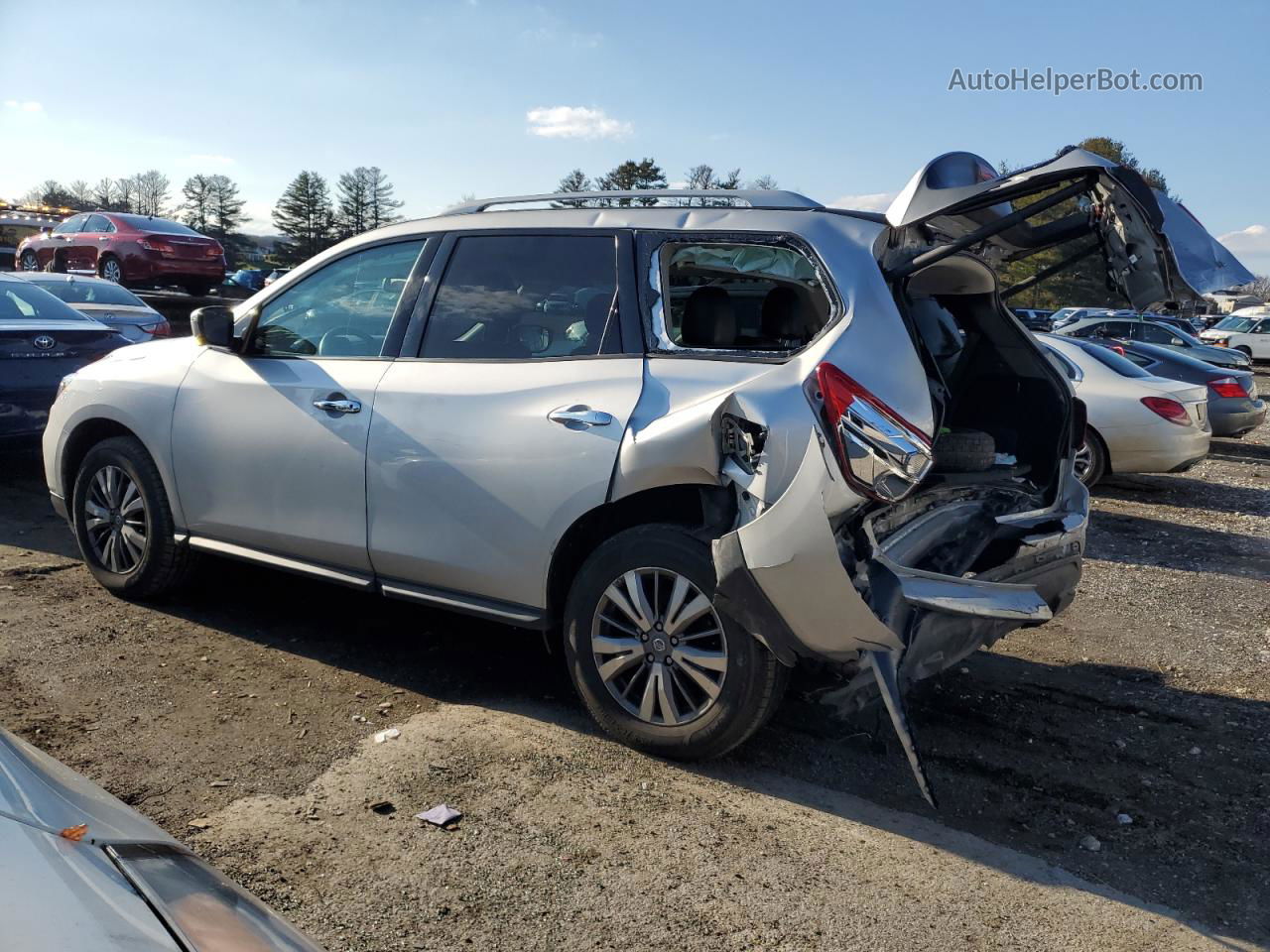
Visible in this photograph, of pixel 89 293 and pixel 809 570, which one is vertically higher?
pixel 89 293

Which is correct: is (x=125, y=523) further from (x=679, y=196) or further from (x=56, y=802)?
(x=56, y=802)

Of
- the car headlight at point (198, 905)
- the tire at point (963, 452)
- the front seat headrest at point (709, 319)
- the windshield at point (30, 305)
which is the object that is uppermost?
→ the front seat headrest at point (709, 319)

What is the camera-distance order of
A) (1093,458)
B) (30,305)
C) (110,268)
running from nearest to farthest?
(30,305) < (1093,458) < (110,268)

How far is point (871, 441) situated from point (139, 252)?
64.8 ft

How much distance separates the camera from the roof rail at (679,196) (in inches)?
165

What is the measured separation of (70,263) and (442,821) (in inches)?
828

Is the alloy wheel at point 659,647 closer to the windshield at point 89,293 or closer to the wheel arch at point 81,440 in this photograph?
the wheel arch at point 81,440

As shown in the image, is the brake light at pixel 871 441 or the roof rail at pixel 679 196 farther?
the roof rail at pixel 679 196

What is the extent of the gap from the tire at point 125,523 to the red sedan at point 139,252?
1618cm

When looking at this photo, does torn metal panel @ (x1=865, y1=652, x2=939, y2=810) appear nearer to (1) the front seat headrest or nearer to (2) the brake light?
(2) the brake light

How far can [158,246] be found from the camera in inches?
796

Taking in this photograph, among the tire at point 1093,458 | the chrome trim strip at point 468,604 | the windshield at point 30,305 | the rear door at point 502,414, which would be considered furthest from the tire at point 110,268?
the chrome trim strip at point 468,604

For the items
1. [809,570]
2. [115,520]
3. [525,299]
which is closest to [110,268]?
[115,520]

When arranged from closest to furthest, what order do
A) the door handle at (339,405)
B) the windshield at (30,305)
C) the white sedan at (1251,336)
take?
1. the door handle at (339,405)
2. the windshield at (30,305)
3. the white sedan at (1251,336)
